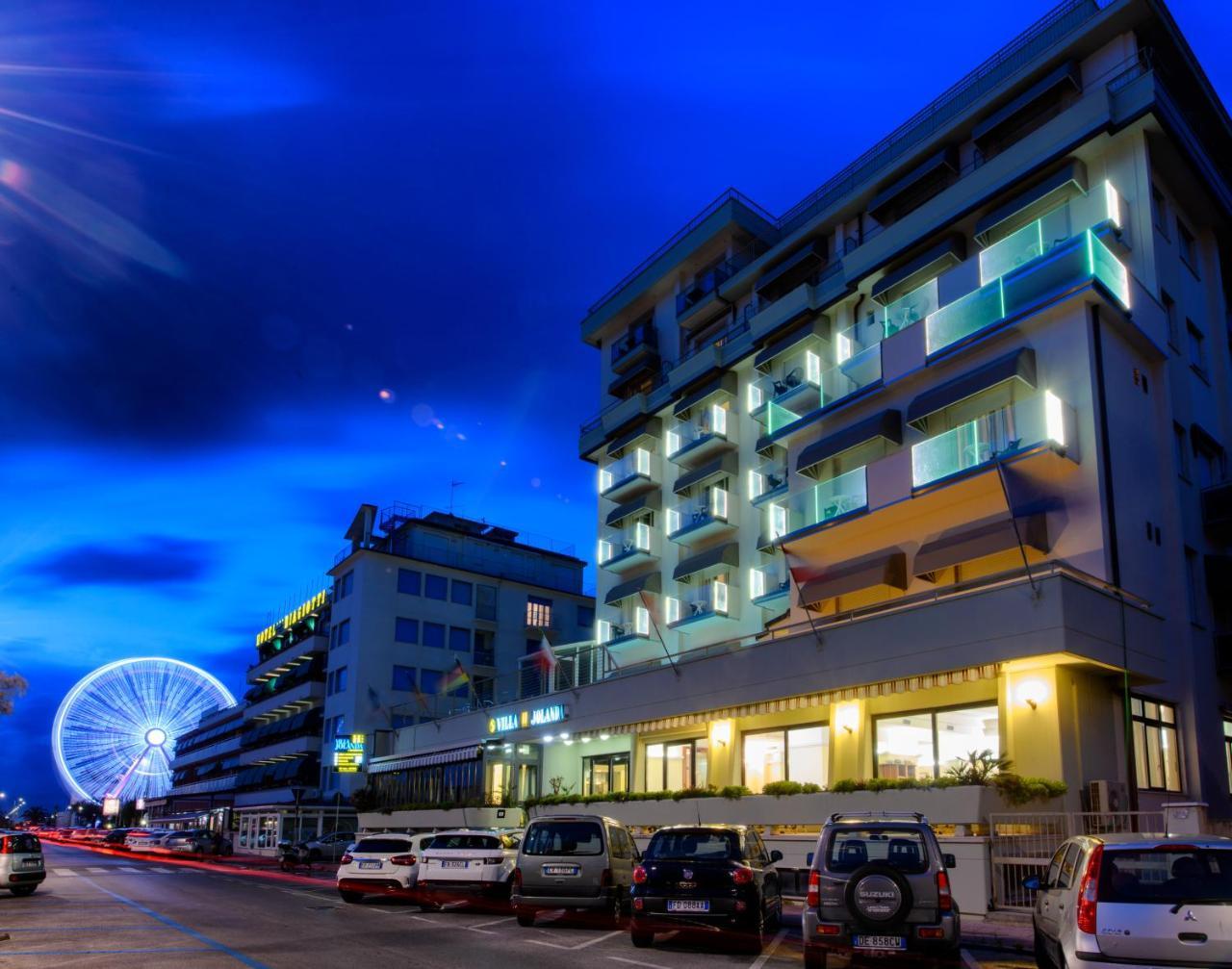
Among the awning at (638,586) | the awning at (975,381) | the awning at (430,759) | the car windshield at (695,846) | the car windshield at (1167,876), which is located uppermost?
the awning at (975,381)

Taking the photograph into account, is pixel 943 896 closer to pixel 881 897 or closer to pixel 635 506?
pixel 881 897

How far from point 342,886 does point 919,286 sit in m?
21.5

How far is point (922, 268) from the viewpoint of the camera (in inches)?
1192

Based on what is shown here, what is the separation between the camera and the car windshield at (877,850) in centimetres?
1270

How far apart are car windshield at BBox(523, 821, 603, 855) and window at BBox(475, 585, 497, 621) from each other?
53.6 metres

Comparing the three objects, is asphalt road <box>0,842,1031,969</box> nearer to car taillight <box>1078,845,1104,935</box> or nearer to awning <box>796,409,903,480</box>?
car taillight <box>1078,845,1104,935</box>

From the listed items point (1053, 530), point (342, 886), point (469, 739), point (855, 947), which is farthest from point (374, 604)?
point (855, 947)

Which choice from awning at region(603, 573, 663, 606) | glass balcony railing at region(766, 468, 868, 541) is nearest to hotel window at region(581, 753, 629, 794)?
awning at region(603, 573, 663, 606)

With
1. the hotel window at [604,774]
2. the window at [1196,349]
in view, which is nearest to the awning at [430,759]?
the hotel window at [604,774]

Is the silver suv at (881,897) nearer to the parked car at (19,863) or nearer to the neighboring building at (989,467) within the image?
the neighboring building at (989,467)

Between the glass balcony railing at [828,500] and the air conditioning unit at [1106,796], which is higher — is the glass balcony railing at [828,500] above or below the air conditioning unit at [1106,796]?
above

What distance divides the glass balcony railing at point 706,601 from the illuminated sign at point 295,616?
4452cm

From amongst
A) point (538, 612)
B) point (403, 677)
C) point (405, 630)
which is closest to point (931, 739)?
point (403, 677)

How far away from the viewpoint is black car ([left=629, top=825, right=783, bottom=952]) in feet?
49.8
